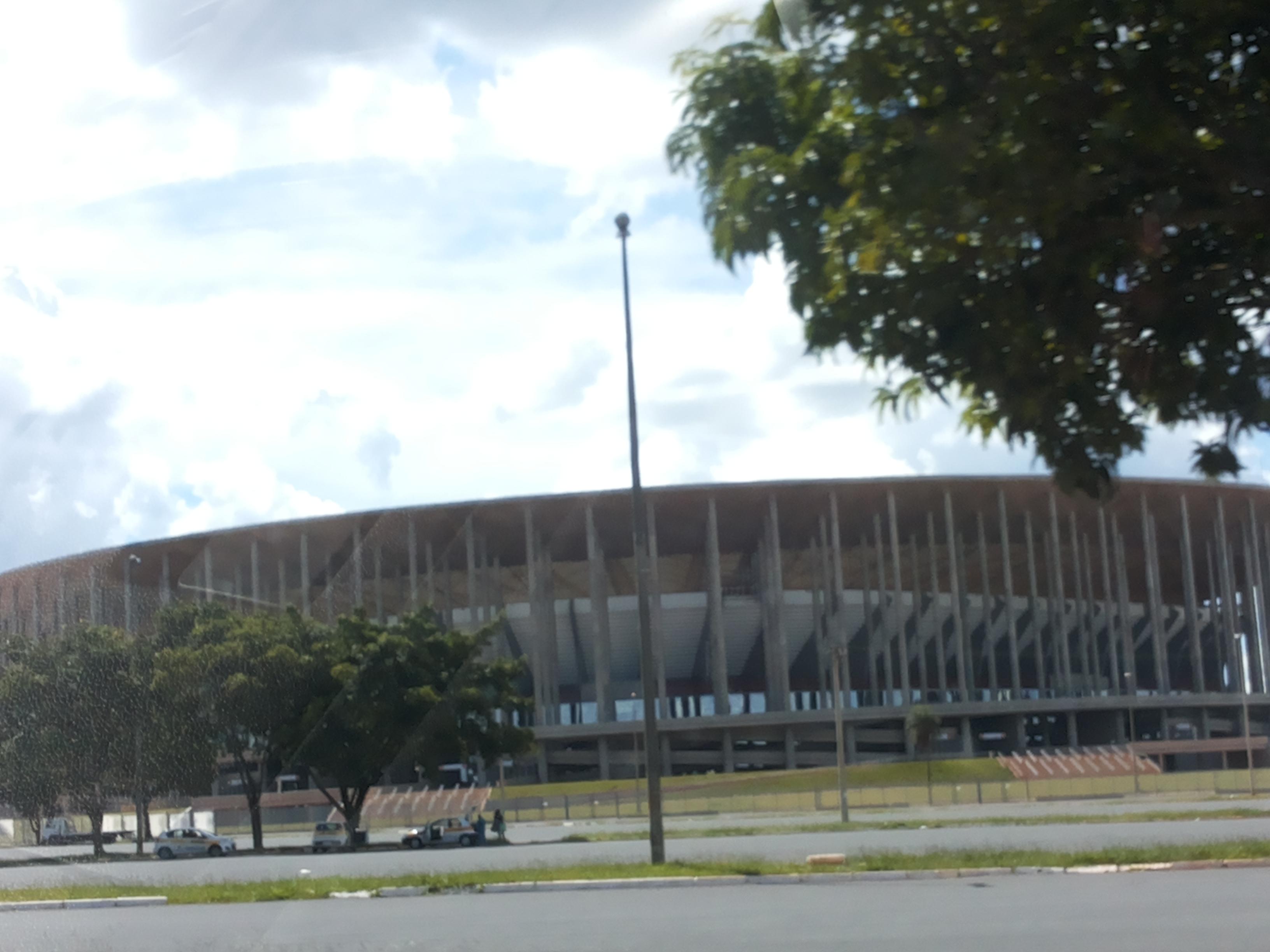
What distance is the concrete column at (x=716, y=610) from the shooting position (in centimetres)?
7100

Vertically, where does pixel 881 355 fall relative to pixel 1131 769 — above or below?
above

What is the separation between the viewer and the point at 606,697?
235ft

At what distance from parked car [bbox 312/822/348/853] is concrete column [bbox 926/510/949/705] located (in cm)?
4149

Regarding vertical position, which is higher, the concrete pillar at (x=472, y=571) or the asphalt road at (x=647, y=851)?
the concrete pillar at (x=472, y=571)

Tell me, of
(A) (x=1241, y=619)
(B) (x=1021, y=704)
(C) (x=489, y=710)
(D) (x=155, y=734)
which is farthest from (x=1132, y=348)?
(A) (x=1241, y=619)

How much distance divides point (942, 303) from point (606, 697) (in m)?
65.7

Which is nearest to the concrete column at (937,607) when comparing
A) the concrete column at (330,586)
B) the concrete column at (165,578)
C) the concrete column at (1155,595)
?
the concrete column at (1155,595)

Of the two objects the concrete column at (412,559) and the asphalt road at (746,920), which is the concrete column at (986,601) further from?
the asphalt road at (746,920)

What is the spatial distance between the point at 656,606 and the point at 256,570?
2070cm

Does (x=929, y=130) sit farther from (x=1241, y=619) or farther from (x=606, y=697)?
(x=1241, y=619)

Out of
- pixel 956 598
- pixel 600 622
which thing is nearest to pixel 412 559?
pixel 600 622

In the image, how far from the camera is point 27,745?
35.4 meters

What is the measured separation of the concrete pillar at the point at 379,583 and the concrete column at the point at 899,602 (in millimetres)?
26061

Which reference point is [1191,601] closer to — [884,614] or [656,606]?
[884,614]
